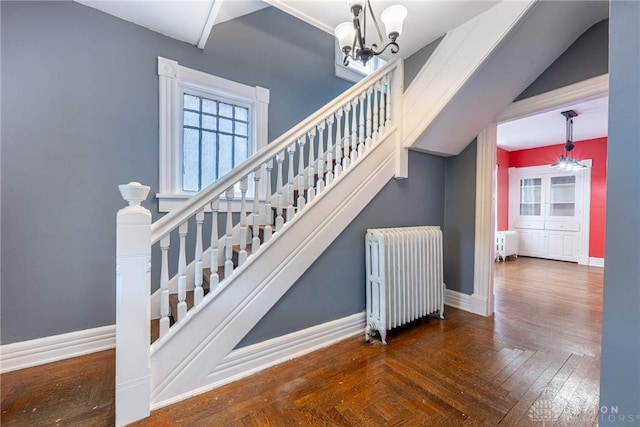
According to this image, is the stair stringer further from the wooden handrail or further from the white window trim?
the white window trim

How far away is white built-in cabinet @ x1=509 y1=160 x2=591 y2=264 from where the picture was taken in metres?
5.68

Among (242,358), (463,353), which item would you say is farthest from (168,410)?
(463,353)

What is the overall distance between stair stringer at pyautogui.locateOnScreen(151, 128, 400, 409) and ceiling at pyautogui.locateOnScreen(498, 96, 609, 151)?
319 cm

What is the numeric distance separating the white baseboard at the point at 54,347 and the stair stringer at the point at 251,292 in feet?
3.35

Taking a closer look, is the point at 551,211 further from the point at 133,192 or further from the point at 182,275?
the point at 133,192

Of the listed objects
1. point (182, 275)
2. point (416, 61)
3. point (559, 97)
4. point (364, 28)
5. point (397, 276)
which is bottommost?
point (397, 276)

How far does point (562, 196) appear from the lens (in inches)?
237

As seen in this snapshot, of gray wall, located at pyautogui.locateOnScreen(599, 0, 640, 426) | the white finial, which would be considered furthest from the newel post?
gray wall, located at pyautogui.locateOnScreen(599, 0, 640, 426)

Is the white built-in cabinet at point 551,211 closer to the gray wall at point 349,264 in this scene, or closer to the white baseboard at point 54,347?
the gray wall at point 349,264

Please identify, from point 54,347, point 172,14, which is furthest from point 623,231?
point 54,347

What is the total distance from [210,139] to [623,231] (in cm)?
284

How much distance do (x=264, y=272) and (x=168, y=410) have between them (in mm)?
888

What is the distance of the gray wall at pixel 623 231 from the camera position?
70 cm

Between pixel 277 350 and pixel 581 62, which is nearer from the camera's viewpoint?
pixel 277 350
